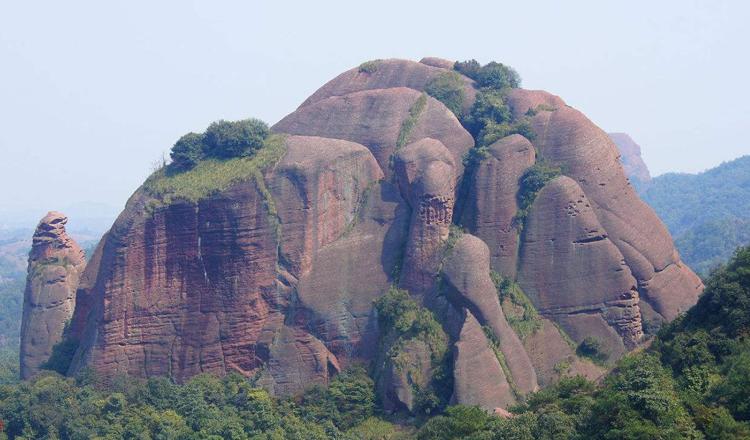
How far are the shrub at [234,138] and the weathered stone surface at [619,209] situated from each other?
10976mm

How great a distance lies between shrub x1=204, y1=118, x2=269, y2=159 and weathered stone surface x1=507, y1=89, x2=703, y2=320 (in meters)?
11.0

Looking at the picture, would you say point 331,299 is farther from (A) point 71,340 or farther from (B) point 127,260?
(A) point 71,340

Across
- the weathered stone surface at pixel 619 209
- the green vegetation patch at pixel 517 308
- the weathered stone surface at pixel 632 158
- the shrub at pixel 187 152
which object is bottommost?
the green vegetation patch at pixel 517 308

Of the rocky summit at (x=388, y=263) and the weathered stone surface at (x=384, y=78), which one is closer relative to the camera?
the rocky summit at (x=388, y=263)

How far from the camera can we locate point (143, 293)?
3719 centimetres

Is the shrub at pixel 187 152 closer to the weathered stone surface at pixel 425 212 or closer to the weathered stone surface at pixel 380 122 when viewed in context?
the weathered stone surface at pixel 380 122

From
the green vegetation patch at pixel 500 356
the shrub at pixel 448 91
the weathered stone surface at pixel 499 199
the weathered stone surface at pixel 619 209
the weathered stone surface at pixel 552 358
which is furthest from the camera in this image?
the shrub at pixel 448 91

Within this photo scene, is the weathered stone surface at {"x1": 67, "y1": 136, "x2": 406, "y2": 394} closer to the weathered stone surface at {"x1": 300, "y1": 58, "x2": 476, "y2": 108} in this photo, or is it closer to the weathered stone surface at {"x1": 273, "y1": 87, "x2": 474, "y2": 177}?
the weathered stone surface at {"x1": 273, "y1": 87, "x2": 474, "y2": 177}

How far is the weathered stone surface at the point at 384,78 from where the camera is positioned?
42.7m

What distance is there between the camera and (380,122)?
131ft

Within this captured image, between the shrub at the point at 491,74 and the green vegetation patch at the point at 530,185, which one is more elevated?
the shrub at the point at 491,74

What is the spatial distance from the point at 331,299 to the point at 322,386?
3.26 m

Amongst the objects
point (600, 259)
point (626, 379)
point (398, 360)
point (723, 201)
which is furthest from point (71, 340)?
point (723, 201)

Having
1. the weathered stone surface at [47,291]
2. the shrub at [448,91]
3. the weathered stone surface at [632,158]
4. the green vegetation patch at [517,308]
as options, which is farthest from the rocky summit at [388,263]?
the weathered stone surface at [632,158]
